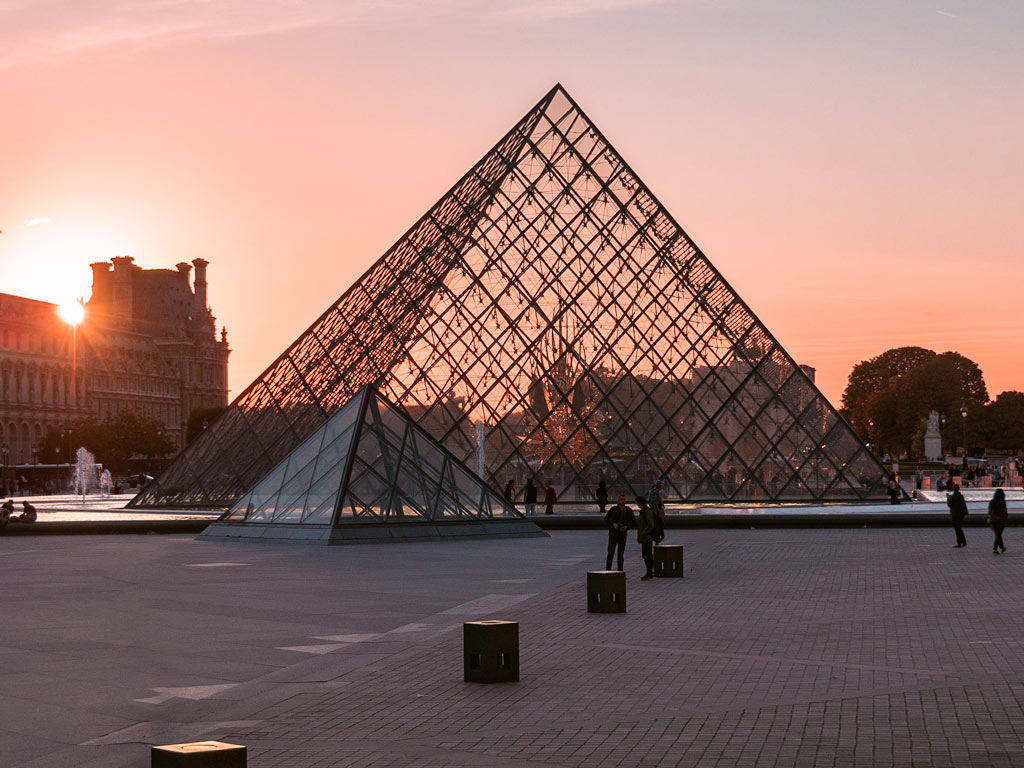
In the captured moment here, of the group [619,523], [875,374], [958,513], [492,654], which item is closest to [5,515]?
[619,523]

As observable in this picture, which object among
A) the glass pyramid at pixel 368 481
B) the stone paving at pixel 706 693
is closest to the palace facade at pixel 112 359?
the glass pyramid at pixel 368 481

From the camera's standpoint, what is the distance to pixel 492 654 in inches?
393

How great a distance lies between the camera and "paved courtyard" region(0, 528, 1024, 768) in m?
7.82

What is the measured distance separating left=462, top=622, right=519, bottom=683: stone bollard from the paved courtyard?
0.12 m

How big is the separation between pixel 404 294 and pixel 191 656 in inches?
1266

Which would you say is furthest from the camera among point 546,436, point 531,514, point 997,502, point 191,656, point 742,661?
point 546,436

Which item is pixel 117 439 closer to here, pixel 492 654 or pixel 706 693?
pixel 492 654

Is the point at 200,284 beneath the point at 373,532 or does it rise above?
above

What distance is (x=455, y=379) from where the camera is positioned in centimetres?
4262

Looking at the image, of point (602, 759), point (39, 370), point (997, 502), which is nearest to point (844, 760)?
point (602, 759)

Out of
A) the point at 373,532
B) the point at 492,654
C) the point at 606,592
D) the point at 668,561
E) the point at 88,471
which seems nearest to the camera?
the point at 492,654

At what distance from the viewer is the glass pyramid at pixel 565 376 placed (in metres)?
41.4

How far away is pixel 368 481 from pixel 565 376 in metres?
14.6

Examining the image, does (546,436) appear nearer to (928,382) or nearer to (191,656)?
(191,656)
